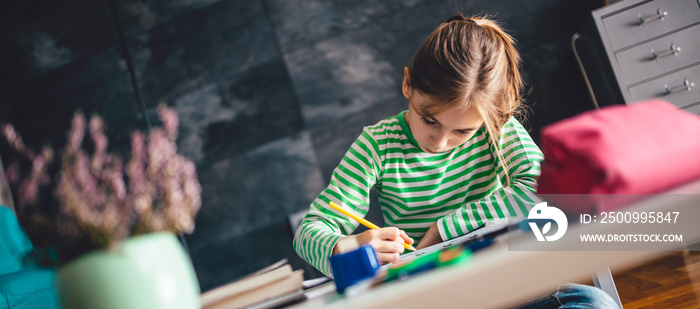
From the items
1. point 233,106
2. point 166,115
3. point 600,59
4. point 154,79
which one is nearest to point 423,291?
point 166,115

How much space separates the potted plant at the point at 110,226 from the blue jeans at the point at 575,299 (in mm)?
519

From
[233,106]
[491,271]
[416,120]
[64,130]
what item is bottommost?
[491,271]

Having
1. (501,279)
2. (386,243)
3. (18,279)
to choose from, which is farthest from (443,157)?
(18,279)

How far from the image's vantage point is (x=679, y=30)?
1879 millimetres

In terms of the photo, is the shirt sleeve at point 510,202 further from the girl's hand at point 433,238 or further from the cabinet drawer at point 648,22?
the cabinet drawer at point 648,22

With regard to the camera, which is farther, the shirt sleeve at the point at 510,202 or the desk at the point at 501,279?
the shirt sleeve at the point at 510,202

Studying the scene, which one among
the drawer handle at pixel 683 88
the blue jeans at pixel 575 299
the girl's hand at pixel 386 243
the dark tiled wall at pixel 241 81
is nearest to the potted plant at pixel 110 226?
the girl's hand at pixel 386 243

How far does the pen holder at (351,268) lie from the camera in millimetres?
558

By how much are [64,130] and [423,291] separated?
2.70 meters

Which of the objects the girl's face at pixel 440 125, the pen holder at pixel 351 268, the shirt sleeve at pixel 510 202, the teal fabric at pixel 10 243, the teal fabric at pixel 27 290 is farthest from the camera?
the teal fabric at pixel 10 243

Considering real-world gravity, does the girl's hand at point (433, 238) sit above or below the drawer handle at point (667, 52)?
below

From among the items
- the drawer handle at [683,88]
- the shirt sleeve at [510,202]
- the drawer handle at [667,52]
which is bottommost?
the shirt sleeve at [510,202]

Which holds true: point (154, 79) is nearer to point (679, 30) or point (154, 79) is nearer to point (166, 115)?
point (166, 115)

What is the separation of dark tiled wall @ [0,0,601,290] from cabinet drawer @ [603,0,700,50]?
311mm
